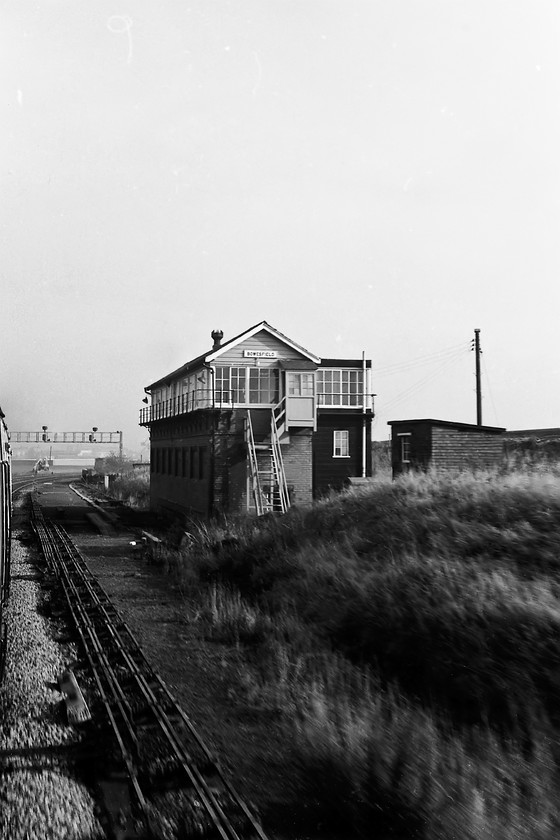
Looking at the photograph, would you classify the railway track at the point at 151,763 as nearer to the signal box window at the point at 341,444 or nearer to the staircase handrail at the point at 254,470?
the staircase handrail at the point at 254,470

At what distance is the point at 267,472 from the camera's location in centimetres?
2573

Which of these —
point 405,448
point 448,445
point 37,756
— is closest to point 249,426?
point 405,448

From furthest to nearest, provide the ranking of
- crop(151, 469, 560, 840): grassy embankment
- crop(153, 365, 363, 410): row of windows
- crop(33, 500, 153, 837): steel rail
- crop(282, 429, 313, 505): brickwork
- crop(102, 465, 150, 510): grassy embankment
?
1. crop(102, 465, 150, 510): grassy embankment
2. crop(153, 365, 363, 410): row of windows
3. crop(282, 429, 313, 505): brickwork
4. crop(33, 500, 153, 837): steel rail
5. crop(151, 469, 560, 840): grassy embankment

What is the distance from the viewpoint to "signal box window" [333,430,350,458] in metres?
31.5

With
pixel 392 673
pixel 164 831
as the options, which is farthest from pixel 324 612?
pixel 164 831

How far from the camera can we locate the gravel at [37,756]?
5.67 meters

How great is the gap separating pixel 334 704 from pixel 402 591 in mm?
2648

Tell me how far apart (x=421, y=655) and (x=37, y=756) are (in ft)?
15.7

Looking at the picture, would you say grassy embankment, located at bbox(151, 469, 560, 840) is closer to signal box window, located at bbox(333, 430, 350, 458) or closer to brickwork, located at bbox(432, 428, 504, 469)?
brickwork, located at bbox(432, 428, 504, 469)

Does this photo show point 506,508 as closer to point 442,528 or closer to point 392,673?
point 442,528

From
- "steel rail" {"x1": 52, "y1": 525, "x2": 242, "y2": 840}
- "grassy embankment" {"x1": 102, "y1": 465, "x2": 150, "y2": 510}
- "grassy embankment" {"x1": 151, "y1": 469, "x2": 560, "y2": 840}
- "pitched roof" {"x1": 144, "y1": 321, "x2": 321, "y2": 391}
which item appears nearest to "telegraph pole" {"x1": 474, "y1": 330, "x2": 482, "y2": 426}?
"pitched roof" {"x1": 144, "y1": 321, "x2": 321, "y2": 391}

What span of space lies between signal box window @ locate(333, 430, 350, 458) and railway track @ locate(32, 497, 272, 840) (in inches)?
804

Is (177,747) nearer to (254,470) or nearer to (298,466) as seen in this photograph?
(254,470)

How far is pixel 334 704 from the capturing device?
805 cm
